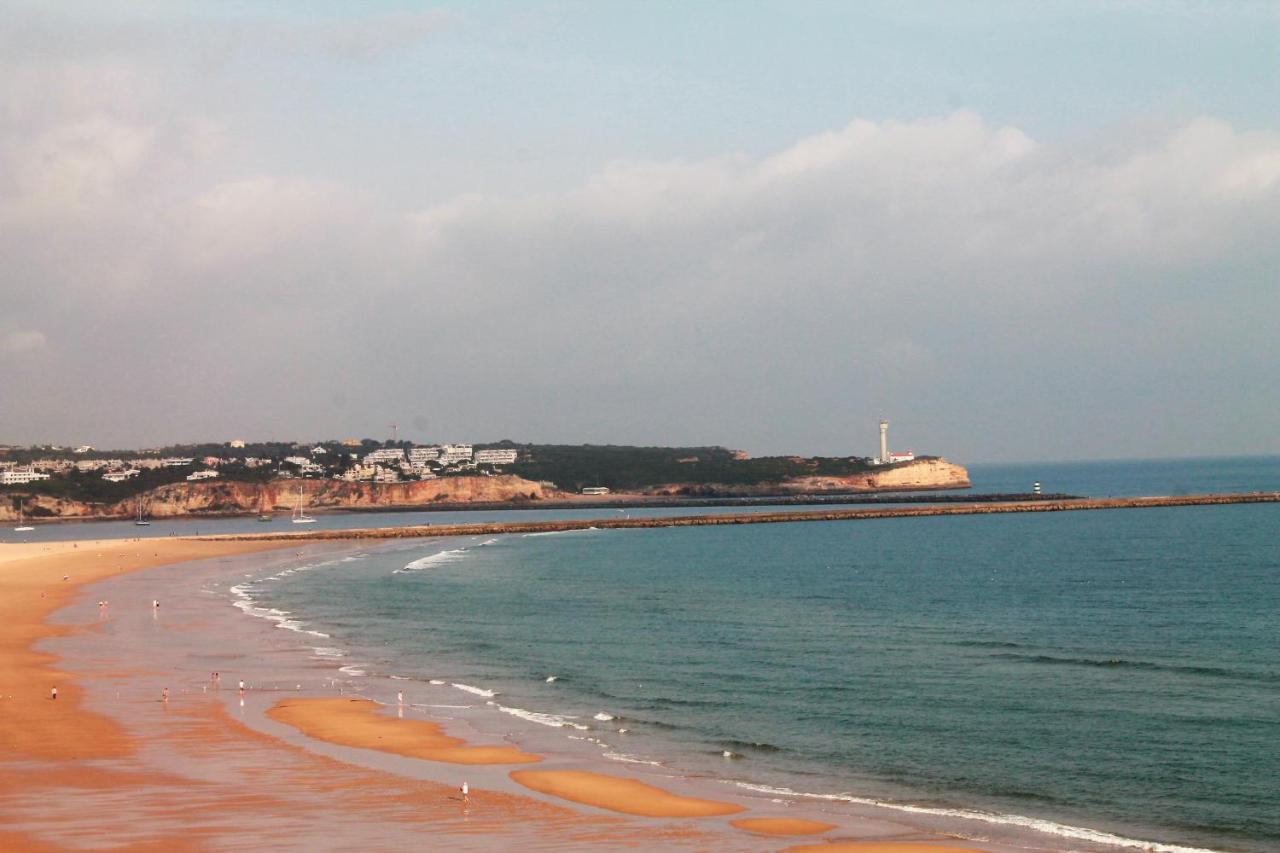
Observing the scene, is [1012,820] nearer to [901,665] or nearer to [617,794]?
[617,794]

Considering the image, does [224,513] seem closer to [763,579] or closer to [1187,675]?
[763,579]

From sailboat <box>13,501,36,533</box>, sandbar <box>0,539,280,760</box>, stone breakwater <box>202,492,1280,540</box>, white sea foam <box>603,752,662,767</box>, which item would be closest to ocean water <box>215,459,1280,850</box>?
white sea foam <box>603,752,662,767</box>

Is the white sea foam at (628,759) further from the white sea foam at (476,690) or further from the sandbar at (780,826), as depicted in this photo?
the white sea foam at (476,690)

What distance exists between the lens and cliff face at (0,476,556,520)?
16525cm

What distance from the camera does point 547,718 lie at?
2752 centimetres

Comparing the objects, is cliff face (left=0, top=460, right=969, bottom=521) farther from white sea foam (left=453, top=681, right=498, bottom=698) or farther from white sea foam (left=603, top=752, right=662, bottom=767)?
white sea foam (left=603, top=752, right=662, bottom=767)

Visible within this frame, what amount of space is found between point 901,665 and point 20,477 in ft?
614

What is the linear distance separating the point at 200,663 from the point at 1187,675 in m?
27.7

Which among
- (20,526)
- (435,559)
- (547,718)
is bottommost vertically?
(20,526)

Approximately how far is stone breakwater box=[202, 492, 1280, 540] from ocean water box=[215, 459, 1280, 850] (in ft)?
121

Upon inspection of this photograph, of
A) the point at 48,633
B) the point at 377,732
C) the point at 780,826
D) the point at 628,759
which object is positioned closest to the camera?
the point at 780,826

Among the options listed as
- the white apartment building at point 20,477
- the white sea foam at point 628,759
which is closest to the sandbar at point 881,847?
the white sea foam at point 628,759

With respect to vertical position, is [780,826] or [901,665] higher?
[780,826]

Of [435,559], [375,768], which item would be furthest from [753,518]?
[375,768]
